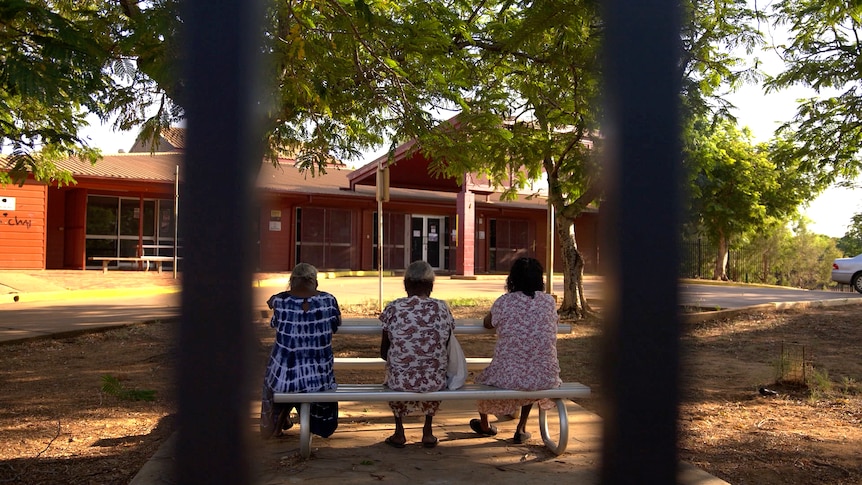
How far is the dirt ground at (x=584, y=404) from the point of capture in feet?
10.6

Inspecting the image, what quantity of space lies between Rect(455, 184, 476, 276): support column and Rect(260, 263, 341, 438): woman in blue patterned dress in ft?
50.1

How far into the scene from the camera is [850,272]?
17.5 m

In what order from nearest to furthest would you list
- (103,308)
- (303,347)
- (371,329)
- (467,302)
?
(303,347), (371,329), (103,308), (467,302)

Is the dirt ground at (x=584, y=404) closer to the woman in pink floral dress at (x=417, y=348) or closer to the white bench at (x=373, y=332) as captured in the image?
the white bench at (x=373, y=332)

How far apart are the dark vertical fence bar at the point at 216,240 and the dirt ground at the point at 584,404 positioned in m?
0.05

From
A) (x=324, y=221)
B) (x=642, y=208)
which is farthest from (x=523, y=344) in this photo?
(x=324, y=221)

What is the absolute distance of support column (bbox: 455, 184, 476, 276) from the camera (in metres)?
18.9

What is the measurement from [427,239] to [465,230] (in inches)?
187

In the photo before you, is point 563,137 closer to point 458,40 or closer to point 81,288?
point 458,40

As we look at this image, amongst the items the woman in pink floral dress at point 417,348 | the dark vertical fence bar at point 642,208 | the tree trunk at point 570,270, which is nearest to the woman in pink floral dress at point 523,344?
the woman in pink floral dress at point 417,348

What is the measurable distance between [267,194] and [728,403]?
5145 millimetres

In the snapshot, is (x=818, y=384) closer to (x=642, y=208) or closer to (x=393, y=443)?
(x=393, y=443)

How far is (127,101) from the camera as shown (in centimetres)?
536

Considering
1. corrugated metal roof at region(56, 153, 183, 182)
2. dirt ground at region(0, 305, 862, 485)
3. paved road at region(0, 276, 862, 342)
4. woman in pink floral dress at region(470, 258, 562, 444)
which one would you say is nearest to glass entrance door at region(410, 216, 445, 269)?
paved road at region(0, 276, 862, 342)
